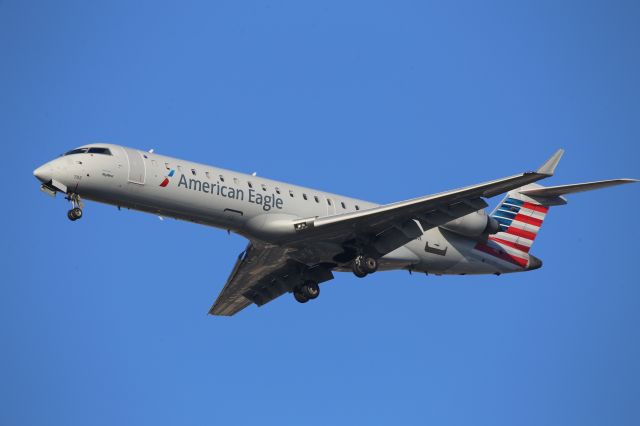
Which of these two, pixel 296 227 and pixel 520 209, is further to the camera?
pixel 520 209

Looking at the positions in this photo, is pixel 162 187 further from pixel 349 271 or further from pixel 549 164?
pixel 549 164

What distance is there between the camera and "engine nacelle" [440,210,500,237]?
29859 millimetres

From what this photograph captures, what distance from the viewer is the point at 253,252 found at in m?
30.0

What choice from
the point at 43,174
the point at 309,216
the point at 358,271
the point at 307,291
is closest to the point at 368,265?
the point at 358,271

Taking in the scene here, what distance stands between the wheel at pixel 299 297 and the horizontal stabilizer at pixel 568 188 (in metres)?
7.18

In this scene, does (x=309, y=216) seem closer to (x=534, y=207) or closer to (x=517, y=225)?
(x=517, y=225)

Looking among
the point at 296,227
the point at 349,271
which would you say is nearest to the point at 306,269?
the point at 349,271

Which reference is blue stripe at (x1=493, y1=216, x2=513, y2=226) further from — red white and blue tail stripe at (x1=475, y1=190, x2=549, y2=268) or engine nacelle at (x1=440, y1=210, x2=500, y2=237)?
engine nacelle at (x1=440, y1=210, x2=500, y2=237)

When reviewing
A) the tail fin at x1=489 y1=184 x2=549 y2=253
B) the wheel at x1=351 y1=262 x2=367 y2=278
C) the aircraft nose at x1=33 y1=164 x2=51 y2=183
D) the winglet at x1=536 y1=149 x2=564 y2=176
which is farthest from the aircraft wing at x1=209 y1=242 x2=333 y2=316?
the winglet at x1=536 y1=149 x2=564 y2=176

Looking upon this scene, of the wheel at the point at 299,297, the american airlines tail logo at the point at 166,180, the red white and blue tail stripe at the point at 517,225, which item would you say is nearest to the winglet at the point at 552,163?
the red white and blue tail stripe at the point at 517,225

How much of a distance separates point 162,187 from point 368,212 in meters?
5.24

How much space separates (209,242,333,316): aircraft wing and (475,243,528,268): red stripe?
4.50 m

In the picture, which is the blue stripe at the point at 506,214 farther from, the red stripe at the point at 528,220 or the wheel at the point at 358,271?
the wheel at the point at 358,271

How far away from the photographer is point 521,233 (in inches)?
1271
